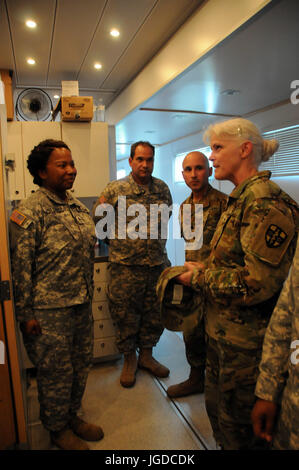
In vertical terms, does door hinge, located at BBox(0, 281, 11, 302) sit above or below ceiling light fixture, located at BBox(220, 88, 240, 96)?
below

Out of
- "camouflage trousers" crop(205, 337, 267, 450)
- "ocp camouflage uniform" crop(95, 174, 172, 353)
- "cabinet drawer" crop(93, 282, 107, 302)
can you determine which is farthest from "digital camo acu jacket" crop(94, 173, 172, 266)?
"camouflage trousers" crop(205, 337, 267, 450)

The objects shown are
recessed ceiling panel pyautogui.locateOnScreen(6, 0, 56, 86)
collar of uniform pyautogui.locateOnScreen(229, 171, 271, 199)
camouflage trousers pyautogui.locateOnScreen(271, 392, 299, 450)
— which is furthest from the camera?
recessed ceiling panel pyautogui.locateOnScreen(6, 0, 56, 86)

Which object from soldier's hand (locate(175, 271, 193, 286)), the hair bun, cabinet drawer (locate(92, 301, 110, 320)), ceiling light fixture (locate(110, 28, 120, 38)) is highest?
ceiling light fixture (locate(110, 28, 120, 38))

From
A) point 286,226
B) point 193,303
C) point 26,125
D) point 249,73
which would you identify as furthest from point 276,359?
point 26,125

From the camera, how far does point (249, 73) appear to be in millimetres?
2203

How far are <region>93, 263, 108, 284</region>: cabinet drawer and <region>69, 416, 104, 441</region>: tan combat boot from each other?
1.06 meters

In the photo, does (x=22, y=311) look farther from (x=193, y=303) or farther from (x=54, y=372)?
(x=193, y=303)

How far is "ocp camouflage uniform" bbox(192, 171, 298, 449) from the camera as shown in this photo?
113 cm

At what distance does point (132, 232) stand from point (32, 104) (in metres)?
1.75

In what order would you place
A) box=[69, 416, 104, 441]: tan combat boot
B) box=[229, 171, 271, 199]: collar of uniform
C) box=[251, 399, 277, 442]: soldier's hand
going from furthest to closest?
box=[69, 416, 104, 441]: tan combat boot → box=[229, 171, 271, 199]: collar of uniform → box=[251, 399, 277, 442]: soldier's hand

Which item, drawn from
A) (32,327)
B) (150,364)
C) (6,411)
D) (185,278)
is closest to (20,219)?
(32,327)

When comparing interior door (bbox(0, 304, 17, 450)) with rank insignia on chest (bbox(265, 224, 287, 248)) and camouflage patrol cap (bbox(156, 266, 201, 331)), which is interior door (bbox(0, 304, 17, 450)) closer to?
camouflage patrol cap (bbox(156, 266, 201, 331))

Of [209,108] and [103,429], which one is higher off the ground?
[209,108]
